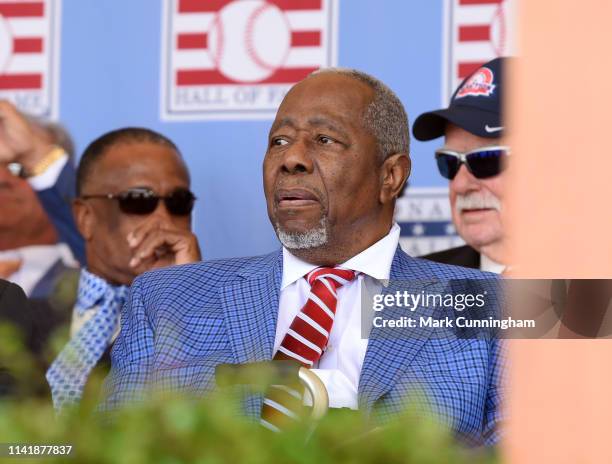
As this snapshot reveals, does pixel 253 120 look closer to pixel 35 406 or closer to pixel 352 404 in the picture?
pixel 352 404

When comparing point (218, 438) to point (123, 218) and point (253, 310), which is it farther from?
point (123, 218)

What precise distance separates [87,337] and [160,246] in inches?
15.1

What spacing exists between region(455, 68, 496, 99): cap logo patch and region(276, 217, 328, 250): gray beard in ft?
3.13

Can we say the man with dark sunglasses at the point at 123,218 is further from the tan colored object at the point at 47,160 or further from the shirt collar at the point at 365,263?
the shirt collar at the point at 365,263

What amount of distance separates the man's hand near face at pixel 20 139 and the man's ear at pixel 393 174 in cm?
151

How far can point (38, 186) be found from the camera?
4.16 m

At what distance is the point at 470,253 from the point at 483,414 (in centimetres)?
113

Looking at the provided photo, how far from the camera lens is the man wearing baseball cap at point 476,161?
3.60 m

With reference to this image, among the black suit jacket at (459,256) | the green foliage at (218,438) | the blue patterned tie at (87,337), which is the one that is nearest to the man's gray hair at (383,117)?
the black suit jacket at (459,256)

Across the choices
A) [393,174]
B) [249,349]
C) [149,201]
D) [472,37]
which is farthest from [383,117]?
[149,201]

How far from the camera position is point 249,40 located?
13.4 feet

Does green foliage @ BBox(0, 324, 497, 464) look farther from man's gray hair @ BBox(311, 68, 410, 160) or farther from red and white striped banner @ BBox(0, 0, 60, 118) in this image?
red and white striped banner @ BBox(0, 0, 60, 118)

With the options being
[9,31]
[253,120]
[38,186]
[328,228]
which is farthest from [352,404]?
[9,31]

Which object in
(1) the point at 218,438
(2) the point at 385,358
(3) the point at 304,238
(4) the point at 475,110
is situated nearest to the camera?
(1) the point at 218,438
